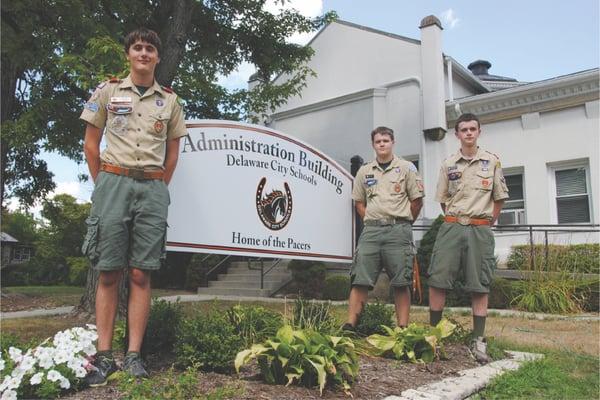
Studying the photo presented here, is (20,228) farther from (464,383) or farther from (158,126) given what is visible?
(464,383)

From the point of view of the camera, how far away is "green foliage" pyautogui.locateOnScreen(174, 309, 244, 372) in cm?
298

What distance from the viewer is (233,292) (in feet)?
37.9

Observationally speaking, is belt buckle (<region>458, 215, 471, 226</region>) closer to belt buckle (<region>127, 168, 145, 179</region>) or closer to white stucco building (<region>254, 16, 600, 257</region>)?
belt buckle (<region>127, 168, 145, 179</region>)

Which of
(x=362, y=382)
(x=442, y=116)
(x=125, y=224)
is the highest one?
(x=442, y=116)

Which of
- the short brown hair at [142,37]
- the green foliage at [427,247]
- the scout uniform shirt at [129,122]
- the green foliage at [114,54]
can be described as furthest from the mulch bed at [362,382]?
the green foliage at [427,247]

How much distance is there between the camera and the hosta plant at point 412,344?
3674 millimetres

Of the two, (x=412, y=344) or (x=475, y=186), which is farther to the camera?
(x=475, y=186)

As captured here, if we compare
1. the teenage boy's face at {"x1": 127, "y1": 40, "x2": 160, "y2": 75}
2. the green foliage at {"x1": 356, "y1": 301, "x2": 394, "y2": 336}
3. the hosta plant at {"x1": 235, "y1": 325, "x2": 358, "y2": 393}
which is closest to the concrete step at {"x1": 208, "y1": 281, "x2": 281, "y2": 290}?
the green foliage at {"x1": 356, "y1": 301, "x2": 394, "y2": 336}

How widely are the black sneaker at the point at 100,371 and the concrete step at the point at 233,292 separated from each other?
8.32 metres

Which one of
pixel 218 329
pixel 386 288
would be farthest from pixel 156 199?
pixel 386 288

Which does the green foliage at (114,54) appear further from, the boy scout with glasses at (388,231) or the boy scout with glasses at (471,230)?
the boy scout with glasses at (471,230)

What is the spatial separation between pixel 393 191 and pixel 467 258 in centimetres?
82

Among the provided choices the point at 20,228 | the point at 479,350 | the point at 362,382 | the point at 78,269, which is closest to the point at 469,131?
the point at 479,350

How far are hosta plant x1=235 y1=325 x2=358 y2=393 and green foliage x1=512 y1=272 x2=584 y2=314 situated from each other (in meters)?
6.43
